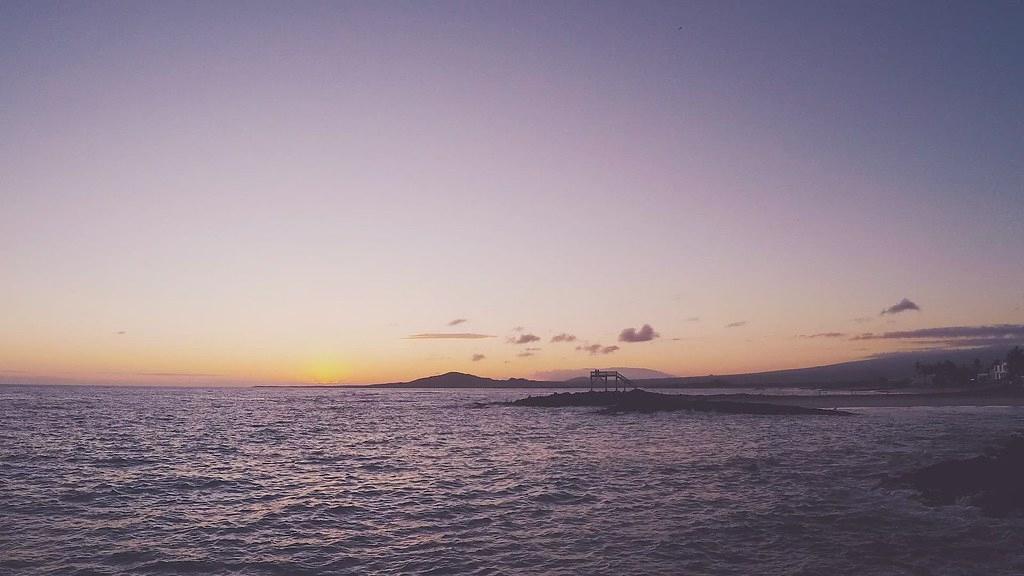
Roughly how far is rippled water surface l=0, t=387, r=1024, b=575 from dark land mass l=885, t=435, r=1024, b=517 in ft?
3.74

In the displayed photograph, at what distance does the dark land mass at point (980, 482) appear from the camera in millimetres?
22641

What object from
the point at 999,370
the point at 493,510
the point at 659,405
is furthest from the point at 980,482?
the point at 999,370

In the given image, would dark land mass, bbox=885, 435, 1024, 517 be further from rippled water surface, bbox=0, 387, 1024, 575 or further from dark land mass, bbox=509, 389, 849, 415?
dark land mass, bbox=509, 389, 849, 415

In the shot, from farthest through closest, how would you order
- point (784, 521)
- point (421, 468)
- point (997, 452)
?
point (421, 468), point (997, 452), point (784, 521)

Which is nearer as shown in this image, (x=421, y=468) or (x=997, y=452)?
(x=997, y=452)

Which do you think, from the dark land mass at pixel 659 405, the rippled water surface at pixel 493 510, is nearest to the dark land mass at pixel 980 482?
the rippled water surface at pixel 493 510

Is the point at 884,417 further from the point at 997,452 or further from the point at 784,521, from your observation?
the point at 784,521

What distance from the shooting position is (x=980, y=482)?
25203 millimetres

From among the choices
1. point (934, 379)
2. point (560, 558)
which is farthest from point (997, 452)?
point (934, 379)

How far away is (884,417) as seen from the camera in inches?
2709

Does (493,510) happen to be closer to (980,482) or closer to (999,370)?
(980,482)

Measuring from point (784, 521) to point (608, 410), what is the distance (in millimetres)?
67840

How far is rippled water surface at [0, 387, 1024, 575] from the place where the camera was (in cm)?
1700

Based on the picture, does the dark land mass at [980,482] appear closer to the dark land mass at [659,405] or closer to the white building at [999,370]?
the dark land mass at [659,405]
